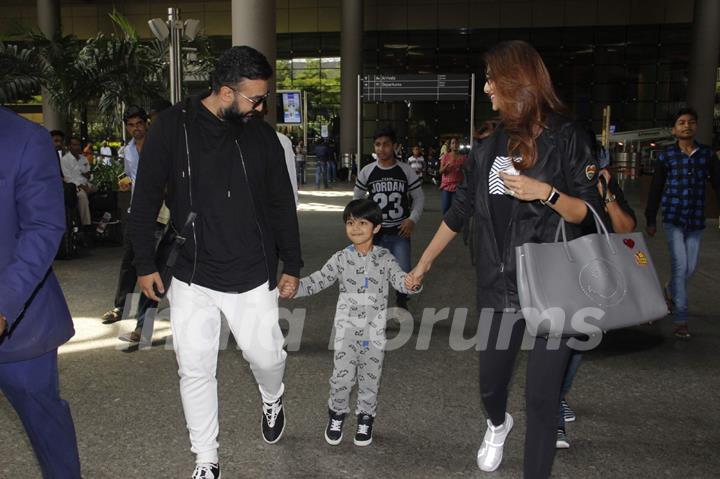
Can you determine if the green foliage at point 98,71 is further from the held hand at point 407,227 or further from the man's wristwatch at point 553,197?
the man's wristwatch at point 553,197

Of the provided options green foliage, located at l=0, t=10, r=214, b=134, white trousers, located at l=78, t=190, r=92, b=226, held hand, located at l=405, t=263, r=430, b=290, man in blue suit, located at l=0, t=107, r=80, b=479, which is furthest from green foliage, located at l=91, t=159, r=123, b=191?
man in blue suit, located at l=0, t=107, r=80, b=479

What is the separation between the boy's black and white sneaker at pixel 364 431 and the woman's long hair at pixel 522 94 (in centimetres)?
185

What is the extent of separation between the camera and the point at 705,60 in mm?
33594

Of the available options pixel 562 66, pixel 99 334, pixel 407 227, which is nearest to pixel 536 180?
pixel 407 227

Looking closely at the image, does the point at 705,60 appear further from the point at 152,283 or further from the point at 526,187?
the point at 152,283

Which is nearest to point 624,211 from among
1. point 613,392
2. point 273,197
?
point 273,197

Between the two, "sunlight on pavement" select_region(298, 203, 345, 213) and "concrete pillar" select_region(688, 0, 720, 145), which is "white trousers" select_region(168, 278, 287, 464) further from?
"concrete pillar" select_region(688, 0, 720, 145)

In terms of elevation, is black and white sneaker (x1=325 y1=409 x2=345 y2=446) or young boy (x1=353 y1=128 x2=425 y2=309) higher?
young boy (x1=353 y1=128 x2=425 y2=309)

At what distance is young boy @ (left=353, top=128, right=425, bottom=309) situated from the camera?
744 centimetres

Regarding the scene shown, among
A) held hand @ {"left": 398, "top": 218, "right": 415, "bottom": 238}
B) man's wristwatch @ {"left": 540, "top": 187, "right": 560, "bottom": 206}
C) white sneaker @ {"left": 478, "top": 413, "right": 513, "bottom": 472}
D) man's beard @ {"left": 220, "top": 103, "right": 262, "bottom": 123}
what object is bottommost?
white sneaker @ {"left": 478, "top": 413, "right": 513, "bottom": 472}

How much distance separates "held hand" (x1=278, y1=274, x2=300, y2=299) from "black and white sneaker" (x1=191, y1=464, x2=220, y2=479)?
95 centimetres

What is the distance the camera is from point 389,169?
300 inches

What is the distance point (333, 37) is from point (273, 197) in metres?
40.4

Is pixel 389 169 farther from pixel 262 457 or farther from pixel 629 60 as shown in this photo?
pixel 629 60
